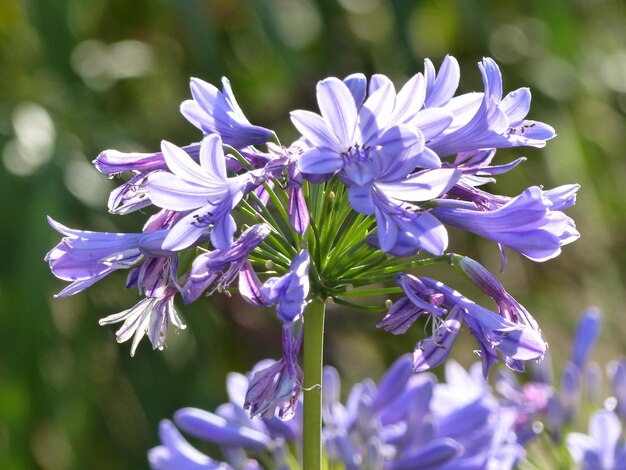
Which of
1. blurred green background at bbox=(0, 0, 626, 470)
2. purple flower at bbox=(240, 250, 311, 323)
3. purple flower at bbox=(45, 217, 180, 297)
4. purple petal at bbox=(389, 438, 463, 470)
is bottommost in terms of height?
blurred green background at bbox=(0, 0, 626, 470)

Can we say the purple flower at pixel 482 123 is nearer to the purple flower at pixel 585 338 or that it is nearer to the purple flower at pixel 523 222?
the purple flower at pixel 523 222

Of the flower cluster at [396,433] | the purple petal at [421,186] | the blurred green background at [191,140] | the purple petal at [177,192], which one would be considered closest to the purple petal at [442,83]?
the purple petal at [421,186]

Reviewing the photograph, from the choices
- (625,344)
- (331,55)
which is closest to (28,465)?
(331,55)

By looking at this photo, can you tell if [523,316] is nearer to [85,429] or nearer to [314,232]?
[314,232]

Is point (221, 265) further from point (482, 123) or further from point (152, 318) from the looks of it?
point (482, 123)

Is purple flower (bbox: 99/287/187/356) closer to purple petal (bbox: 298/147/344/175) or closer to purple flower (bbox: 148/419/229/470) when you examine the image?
purple petal (bbox: 298/147/344/175)

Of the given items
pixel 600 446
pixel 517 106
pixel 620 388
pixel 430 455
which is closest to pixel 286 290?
pixel 517 106

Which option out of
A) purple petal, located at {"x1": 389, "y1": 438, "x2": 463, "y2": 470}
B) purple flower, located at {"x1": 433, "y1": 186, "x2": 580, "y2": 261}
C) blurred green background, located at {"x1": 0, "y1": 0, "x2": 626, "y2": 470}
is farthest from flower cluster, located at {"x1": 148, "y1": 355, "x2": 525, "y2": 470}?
blurred green background, located at {"x1": 0, "y1": 0, "x2": 626, "y2": 470}
